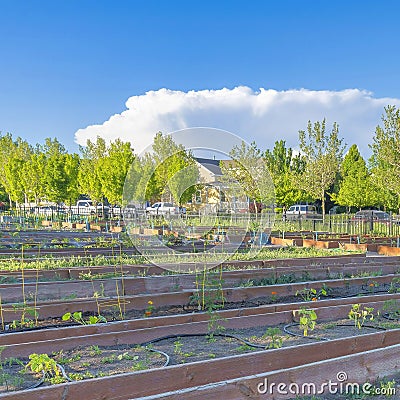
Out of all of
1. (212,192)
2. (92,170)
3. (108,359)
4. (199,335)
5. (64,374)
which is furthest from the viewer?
(92,170)

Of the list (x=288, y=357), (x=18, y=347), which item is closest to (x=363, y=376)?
(x=288, y=357)

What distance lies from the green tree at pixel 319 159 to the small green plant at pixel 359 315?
18.8m

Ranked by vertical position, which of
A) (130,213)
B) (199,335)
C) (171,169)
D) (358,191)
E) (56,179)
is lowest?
(199,335)

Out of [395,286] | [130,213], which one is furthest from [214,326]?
[130,213]

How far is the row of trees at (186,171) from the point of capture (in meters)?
10.4

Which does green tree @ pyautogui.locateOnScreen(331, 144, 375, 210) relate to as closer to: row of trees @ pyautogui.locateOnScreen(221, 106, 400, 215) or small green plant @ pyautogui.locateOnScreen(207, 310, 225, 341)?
row of trees @ pyautogui.locateOnScreen(221, 106, 400, 215)

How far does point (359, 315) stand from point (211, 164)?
16.7ft

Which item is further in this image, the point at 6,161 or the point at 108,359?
the point at 6,161

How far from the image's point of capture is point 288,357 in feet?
12.3

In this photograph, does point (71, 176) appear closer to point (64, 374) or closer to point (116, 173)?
point (116, 173)

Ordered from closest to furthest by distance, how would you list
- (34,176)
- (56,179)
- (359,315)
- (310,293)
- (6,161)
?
1. (359,315)
2. (310,293)
3. (56,179)
4. (34,176)
5. (6,161)

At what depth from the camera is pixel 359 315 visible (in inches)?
217

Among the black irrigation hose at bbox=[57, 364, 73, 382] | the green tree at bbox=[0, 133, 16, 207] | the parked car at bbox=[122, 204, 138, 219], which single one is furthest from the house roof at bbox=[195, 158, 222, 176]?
the green tree at bbox=[0, 133, 16, 207]

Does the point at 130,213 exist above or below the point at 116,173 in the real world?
below
